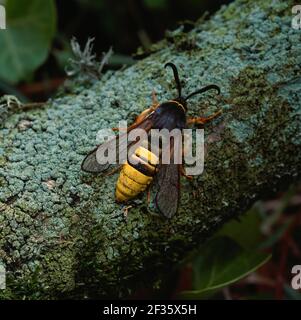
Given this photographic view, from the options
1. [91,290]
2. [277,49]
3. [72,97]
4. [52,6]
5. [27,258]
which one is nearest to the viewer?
[27,258]

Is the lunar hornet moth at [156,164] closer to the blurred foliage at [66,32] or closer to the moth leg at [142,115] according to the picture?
the moth leg at [142,115]

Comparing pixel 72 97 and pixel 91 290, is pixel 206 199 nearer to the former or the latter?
pixel 91 290

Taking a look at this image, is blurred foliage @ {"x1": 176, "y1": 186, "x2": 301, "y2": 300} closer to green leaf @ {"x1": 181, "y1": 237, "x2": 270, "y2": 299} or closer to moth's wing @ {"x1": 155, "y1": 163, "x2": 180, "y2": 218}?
green leaf @ {"x1": 181, "y1": 237, "x2": 270, "y2": 299}

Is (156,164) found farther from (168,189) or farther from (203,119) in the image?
(203,119)

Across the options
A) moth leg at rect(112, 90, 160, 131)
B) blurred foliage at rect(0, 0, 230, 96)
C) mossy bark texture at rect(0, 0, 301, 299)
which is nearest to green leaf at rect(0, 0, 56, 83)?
blurred foliage at rect(0, 0, 230, 96)

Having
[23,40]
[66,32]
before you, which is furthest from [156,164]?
[66,32]

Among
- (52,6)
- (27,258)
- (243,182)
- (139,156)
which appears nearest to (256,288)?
(243,182)
